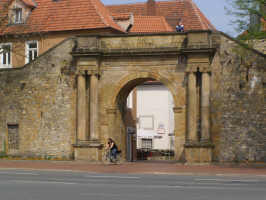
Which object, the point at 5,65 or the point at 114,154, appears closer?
the point at 114,154

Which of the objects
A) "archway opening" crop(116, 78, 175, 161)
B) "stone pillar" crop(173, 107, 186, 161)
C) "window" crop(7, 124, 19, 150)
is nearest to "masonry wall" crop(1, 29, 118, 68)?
"window" crop(7, 124, 19, 150)

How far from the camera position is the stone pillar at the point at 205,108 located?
29453 millimetres

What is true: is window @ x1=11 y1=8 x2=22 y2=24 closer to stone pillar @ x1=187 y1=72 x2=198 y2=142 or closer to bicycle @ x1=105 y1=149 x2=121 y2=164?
bicycle @ x1=105 y1=149 x2=121 y2=164

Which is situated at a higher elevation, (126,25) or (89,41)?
(126,25)

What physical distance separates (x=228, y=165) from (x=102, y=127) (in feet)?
23.3

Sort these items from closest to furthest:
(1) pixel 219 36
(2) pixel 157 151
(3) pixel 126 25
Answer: (1) pixel 219 36 → (3) pixel 126 25 → (2) pixel 157 151

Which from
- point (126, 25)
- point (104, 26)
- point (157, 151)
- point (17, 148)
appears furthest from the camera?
point (157, 151)

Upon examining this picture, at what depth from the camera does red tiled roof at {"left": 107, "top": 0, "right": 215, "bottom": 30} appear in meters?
48.8

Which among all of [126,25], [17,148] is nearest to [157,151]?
[126,25]

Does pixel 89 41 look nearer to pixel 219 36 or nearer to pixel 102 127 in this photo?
pixel 102 127

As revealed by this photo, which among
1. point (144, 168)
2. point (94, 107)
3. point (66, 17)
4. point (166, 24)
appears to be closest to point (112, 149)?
point (94, 107)

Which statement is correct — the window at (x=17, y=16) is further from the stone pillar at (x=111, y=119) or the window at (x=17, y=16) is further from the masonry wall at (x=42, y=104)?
the stone pillar at (x=111, y=119)

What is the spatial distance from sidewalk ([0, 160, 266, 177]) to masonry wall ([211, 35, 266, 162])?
1.27 meters

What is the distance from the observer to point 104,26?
137 feet
